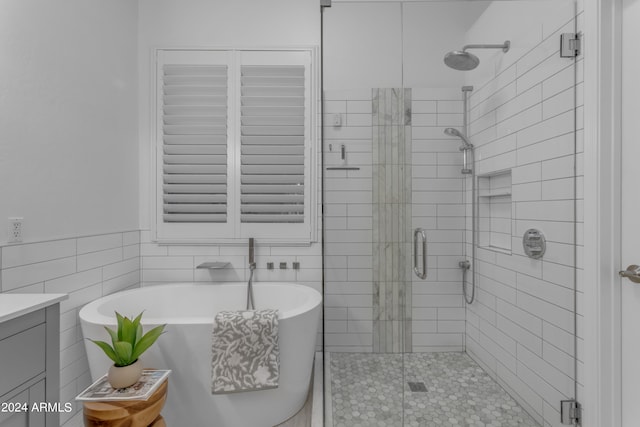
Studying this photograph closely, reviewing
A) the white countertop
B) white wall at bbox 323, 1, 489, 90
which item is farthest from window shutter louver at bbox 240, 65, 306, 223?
the white countertop

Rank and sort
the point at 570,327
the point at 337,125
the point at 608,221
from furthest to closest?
the point at 337,125 → the point at 570,327 → the point at 608,221

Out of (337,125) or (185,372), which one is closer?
(185,372)

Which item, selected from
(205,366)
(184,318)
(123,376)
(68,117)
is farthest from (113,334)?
(68,117)

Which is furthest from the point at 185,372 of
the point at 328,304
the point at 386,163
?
the point at 386,163

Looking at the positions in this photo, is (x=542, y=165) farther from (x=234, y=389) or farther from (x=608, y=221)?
(x=234, y=389)

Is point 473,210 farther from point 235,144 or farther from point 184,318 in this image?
point 235,144

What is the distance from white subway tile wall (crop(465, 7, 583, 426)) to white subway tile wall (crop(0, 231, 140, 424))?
2.23 m

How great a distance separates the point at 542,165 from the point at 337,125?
1.10 m

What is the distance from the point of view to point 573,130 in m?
1.63

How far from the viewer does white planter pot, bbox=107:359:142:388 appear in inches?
58.9

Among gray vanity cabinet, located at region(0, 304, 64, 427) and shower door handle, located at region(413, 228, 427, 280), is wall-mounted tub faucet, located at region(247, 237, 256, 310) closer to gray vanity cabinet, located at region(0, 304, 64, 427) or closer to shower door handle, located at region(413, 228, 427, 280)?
shower door handle, located at region(413, 228, 427, 280)

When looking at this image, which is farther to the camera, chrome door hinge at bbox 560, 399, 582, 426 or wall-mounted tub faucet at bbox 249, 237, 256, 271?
wall-mounted tub faucet at bbox 249, 237, 256, 271

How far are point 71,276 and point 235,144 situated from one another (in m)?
1.41

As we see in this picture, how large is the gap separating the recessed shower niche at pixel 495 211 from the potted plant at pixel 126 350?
1693 millimetres
